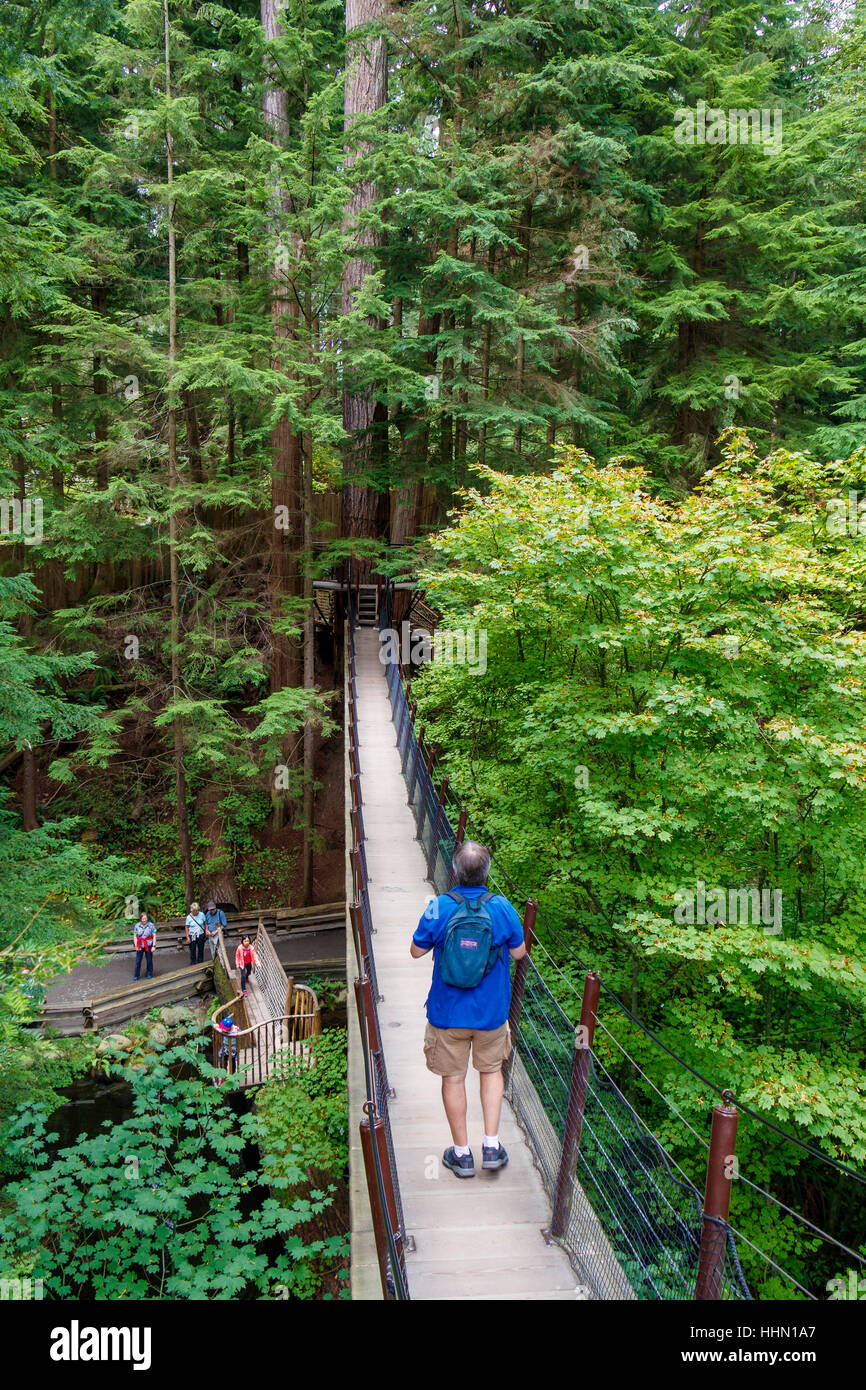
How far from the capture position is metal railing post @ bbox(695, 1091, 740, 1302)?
2.29 metres

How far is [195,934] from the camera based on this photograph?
1252 centimetres

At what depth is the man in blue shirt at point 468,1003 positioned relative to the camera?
334 cm

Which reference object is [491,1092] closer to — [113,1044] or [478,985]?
[478,985]

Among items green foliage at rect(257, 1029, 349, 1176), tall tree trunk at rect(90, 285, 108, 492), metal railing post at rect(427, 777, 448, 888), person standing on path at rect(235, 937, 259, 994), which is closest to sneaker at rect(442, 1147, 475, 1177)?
metal railing post at rect(427, 777, 448, 888)

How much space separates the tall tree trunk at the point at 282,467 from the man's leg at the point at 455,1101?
984 centimetres

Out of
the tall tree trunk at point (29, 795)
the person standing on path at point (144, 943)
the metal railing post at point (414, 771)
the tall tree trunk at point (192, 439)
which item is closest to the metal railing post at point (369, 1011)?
the metal railing post at point (414, 771)

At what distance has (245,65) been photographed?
13.3 m

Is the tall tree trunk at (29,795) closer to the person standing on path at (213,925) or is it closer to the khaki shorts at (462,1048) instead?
the person standing on path at (213,925)

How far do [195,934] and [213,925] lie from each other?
0.32 m

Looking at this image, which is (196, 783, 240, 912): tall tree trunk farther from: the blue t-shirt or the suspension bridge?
the blue t-shirt

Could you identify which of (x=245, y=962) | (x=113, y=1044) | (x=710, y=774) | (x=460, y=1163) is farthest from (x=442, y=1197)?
(x=113, y=1044)
